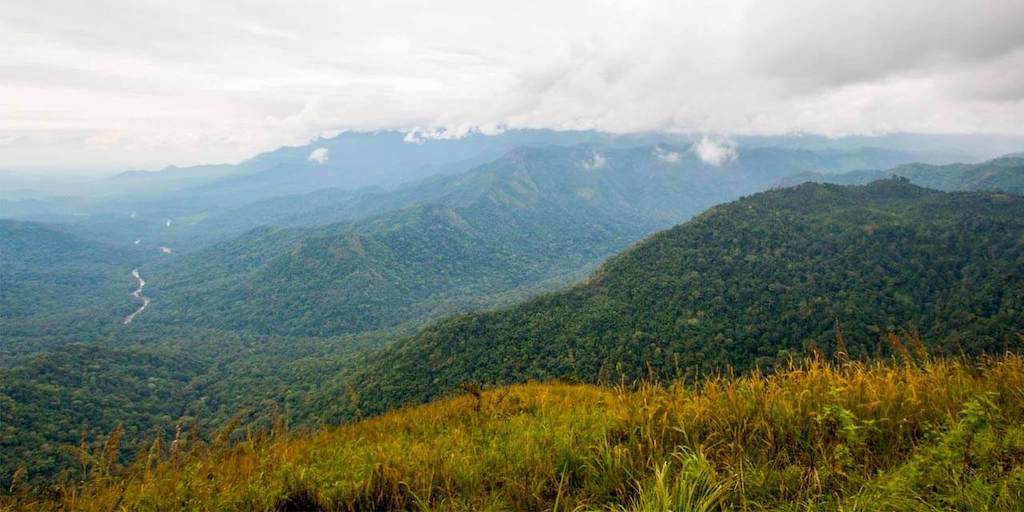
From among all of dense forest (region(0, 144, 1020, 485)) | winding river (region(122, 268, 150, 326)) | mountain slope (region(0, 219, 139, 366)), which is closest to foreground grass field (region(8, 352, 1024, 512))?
dense forest (region(0, 144, 1020, 485))

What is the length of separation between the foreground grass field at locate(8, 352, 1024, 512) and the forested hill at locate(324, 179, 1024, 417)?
35526 millimetres

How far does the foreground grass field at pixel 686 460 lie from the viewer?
111 inches

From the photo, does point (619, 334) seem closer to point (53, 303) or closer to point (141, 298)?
point (141, 298)

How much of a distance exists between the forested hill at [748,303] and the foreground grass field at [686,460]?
35526mm

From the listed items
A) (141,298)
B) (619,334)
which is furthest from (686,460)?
(141,298)

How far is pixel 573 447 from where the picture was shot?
380 cm

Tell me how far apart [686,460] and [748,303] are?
2783 inches

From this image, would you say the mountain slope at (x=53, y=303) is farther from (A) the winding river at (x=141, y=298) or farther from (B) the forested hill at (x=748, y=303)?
(B) the forested hill at (x=748, y=303)

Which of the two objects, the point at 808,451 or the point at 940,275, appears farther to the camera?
the point at 940,275

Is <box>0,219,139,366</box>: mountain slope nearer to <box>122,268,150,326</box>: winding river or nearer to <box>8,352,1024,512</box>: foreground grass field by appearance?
<box>122,268,150,326</box>: winding river

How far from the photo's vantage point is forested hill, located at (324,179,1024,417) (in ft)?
165

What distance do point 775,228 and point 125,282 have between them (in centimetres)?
24728

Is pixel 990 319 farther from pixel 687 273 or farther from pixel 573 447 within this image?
pixel 573 447

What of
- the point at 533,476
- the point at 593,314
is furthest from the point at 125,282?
the point at 533,476
